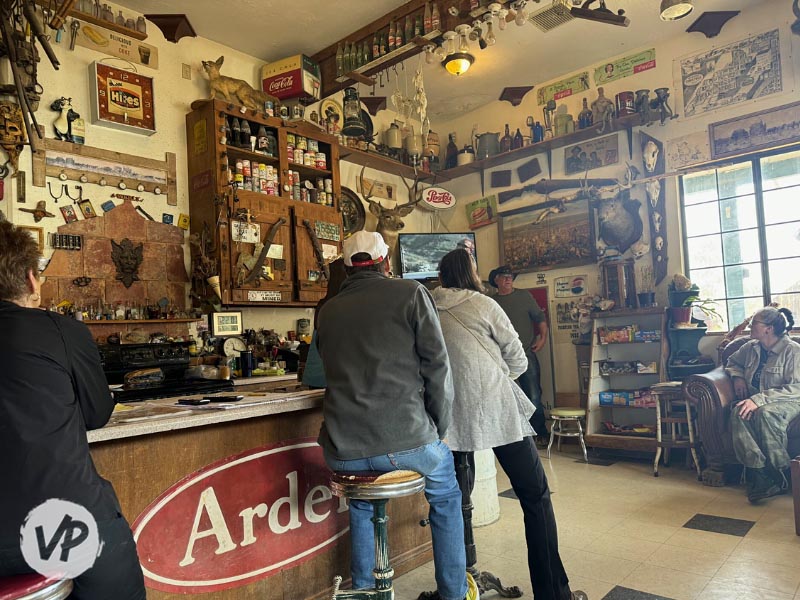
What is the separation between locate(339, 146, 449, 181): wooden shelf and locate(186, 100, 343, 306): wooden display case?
0.57 meters

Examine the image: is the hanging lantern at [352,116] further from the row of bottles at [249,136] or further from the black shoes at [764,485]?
the black shoes at [764,485]

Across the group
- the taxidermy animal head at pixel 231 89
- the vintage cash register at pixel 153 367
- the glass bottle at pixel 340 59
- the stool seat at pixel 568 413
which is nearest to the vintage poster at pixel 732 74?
the stool seat at pixel 568 413

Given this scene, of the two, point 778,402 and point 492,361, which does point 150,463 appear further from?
point 778,402

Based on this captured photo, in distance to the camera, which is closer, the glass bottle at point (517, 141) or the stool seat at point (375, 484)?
the stool seat at point (375, 484)

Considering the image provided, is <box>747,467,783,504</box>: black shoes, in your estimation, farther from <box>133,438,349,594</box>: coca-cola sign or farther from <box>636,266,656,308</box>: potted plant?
<box>133,438,349,594</box>: coca-cola sign

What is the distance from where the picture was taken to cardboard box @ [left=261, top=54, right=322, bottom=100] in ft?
17.5

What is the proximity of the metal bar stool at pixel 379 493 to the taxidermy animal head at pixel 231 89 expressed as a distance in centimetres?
406

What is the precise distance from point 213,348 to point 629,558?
3.39 m

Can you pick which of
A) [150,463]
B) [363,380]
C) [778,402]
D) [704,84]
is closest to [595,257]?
[704,84]

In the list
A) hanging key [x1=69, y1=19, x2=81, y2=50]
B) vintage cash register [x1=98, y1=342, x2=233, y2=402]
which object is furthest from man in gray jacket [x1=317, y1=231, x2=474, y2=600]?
hanging key [x1=69, y1=19, x2=81, y2=50]

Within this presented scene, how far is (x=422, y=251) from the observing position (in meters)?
6.59

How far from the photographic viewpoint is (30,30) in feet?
13.0

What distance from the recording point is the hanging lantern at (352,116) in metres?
5.54

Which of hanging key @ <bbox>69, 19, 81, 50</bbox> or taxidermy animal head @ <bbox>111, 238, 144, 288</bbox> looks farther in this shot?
taxidermy animal head @ <bbox>111, 238, 144, 288</bbox>
